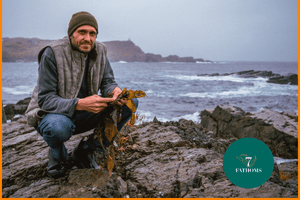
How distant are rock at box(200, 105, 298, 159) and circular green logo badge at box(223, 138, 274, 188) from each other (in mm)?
5681

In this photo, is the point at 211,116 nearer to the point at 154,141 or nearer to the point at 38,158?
A: the point at 154,141

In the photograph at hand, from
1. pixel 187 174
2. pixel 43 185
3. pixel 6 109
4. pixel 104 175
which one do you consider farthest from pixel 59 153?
pixel 6 109

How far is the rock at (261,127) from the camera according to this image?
7477 millimetres

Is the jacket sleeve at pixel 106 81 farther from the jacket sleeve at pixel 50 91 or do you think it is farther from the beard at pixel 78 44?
the jacket sleeve at pixel 50 91

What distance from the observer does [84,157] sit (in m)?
3.32

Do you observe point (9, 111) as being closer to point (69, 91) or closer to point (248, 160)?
point (69, 91)

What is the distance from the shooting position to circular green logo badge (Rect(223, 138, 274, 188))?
2.81 metres

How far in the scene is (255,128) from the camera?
853 cm

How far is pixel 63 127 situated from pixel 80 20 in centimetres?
154

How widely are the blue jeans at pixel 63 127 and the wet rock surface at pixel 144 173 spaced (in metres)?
0.42

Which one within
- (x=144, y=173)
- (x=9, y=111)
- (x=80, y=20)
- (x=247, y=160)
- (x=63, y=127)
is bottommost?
(x=144, y=173)

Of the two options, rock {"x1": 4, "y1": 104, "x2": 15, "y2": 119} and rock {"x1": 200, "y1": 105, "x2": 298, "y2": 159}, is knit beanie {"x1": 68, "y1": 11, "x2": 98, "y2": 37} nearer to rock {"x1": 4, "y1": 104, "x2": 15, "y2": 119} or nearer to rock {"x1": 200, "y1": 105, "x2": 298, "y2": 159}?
rock {"x1": 200, "y1": 105, "x2": 298, "y2": 159}

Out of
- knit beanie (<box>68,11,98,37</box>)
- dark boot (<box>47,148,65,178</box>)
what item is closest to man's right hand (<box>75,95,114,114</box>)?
dark boot (<box>47,148,65,178</box>)

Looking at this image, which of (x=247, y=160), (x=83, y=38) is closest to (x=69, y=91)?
(x=83, y=38)
